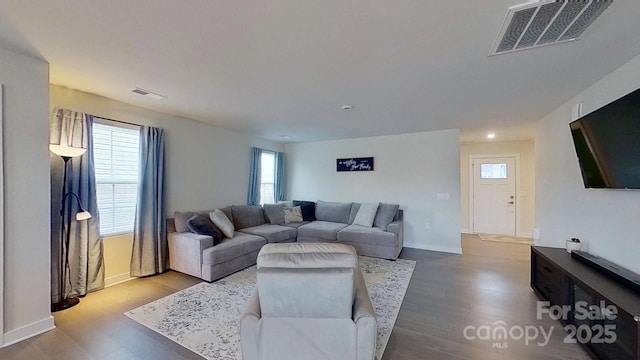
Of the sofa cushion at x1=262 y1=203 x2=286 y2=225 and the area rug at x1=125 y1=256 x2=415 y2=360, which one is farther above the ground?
the sofa cushion at x1=262 y1=203 x2=286 y2=225

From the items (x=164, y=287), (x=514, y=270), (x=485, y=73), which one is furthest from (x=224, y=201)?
(x=514, y=270)

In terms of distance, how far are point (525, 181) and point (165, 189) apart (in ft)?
24.8

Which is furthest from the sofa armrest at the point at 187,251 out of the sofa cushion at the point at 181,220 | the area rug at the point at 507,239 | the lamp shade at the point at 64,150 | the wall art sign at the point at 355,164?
the area rug at the point at 507,239

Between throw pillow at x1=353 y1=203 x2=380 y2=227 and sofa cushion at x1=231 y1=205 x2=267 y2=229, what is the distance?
6.26 ft

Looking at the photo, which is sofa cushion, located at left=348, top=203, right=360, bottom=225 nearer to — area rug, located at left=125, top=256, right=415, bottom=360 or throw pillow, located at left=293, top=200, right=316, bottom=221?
throw pillow, located at left=293, top=200, right=316, bottom=221

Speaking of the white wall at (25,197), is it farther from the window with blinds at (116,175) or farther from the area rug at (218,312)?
the window with blinds at (116,175)

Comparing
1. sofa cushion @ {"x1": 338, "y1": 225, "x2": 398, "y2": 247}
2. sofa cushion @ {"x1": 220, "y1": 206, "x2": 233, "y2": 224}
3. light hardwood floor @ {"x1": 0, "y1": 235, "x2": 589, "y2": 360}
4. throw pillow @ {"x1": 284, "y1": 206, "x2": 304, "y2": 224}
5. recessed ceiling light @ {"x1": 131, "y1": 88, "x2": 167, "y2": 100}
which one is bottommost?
light hardwood floor @ {"x1": 0, "y1": 235, "x2": 589, "y2": 360}

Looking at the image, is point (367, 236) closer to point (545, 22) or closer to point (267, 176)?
point (267, 176)

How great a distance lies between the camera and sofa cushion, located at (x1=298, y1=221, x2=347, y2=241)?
15.8 ft

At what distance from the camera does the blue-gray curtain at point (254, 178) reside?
5.50 meters

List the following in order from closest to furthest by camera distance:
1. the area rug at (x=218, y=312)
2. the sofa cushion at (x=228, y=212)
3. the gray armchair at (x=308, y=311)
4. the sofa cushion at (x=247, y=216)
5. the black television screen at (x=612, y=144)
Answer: the gray armchair at (x=308, y=311), the black television screen at (x=612, y=144), the area rug at (x=218, y=312), the sofa cushion at (x=228, y=212), the sofa cushion at (x=247, y=216)

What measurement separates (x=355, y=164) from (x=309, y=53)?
3944mm

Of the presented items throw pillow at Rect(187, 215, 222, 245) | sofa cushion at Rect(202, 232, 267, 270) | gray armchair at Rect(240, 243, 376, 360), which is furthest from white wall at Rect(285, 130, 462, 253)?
gray armchair at Rect(240, 243, 376, 360)

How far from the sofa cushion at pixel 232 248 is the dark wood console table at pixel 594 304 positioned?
3659 mm
